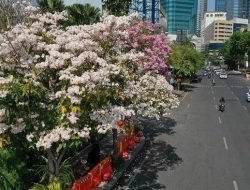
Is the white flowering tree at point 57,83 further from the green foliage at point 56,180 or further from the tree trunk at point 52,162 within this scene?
the green foliage at point 56,180

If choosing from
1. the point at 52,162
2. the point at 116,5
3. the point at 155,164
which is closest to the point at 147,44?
the point at 155,164

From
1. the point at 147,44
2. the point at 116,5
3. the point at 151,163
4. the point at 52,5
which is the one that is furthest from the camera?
the point at 116,5

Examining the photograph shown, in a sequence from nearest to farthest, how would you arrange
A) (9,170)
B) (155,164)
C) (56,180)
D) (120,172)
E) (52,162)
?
(9,170) < (56,180) < (52,162) < (120,172) < (155,164)

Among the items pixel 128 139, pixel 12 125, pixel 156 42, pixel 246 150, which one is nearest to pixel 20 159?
pixel 12 125

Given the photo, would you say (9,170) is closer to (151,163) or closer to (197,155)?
(151,163)

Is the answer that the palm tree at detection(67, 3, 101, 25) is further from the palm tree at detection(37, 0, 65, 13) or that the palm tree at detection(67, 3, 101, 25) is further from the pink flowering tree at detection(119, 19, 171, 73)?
the pink flowering tree at detection(119, 19, 171, 73)

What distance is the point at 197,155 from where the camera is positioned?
76.4 ft

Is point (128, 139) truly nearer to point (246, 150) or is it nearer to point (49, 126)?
point (246, 150)

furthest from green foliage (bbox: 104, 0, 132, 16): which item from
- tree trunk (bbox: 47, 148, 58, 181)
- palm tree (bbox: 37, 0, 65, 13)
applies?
tree trunk (bbox: 47, 148, 58, 181)

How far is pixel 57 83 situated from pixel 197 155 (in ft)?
39.1

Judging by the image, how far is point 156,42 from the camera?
29.0 meters

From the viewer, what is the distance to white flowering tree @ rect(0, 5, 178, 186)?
12.1m

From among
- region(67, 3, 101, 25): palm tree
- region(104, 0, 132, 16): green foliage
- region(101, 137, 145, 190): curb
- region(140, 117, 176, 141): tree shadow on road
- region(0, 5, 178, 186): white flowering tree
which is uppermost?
region(104, 0, 132, 16): green foliage

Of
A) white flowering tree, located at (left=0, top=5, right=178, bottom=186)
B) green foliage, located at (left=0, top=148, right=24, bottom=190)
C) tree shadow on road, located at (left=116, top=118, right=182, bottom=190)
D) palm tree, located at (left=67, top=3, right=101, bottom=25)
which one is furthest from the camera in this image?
palm tree, located at (left=67, top=3, right=101, bottom=25)
